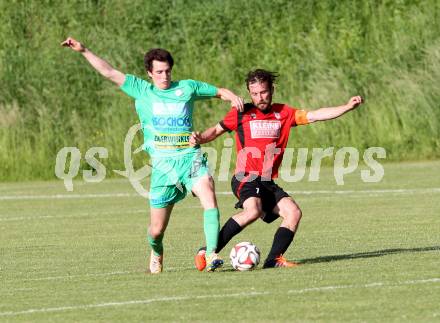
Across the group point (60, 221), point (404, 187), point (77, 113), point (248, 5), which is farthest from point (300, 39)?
point (60, 221)

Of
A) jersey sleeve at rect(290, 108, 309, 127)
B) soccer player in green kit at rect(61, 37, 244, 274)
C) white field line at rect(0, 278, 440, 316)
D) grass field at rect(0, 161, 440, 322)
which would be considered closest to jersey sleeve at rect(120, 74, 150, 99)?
soccer player in green kit at rect(61, 37, 244, 274)

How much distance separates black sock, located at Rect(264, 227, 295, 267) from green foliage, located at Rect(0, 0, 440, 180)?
16.7 metres

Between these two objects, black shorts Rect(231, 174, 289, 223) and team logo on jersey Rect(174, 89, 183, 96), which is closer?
black shorts Rect(231, 174, 289, 223)

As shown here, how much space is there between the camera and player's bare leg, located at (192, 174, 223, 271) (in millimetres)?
11413

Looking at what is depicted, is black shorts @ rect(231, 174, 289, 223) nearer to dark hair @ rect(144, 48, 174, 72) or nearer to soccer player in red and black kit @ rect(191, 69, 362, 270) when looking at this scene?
soccer player in red and black kit @ rect(191, 69, 362, 270)

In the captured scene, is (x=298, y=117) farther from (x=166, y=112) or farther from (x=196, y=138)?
(x=166, y=112)

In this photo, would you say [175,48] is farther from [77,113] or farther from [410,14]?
[410,14]

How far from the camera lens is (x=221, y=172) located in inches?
1073

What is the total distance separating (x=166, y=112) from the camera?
469 inches

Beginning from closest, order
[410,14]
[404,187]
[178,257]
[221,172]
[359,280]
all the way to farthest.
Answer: [359,280] < [178,257] < [404,187] < [221,172] < [410,14]

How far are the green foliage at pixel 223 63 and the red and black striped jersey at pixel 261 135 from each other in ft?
53.3

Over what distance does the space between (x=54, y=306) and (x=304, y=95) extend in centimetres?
2159

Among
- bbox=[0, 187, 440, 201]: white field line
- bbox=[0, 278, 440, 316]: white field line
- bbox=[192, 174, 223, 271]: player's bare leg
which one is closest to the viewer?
bbox=[0, 278, 440, 316]: white field line

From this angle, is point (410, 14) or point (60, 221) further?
point (410, 14)
